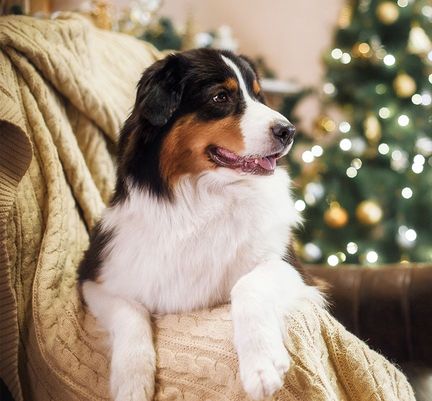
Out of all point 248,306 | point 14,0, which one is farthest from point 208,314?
point 14,0

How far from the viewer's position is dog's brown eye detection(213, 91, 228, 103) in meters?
1.39

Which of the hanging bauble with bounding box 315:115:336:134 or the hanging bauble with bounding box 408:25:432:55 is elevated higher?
the hanging bauble with bounding box 408:25:432:55

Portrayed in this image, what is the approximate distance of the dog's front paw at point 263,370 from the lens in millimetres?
946

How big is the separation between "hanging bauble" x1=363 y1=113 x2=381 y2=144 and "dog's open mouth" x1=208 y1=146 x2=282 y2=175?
191cm

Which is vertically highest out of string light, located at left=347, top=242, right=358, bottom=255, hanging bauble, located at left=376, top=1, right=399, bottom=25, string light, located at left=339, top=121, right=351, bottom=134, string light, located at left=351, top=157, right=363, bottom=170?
hanging bauble, located at left=376, top=1, right=399, bottom=25

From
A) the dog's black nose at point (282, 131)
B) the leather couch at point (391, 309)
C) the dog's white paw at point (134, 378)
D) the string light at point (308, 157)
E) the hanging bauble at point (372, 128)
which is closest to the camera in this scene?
the dog's white paw at point (134, 378)

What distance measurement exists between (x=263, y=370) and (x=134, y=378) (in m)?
0.28

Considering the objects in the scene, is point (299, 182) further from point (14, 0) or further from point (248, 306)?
point (248, 306)

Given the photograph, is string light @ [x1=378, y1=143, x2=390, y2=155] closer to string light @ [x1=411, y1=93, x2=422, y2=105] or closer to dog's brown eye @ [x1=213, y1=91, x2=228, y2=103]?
string light @ [x1=411, y1=93, x2=422, y2=105]

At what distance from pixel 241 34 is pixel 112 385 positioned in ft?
11.0

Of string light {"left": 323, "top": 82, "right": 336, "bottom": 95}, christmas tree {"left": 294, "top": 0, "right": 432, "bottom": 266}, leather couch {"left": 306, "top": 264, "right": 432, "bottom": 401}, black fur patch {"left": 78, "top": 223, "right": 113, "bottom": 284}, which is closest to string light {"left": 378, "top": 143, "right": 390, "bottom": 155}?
christmas tree {"left": 294, "top": 0, "right": 432, "bottom": 266}

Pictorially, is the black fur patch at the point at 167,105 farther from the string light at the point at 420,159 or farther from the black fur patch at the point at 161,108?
the string light at the point at 420,159

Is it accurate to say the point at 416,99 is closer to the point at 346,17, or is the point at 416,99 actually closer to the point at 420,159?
the point at 420,159

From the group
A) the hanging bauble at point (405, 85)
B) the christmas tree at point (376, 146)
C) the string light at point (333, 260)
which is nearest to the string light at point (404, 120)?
the christmas tree at point (376, 146)
